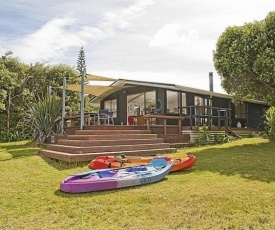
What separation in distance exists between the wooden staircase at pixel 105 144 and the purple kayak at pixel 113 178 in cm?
247

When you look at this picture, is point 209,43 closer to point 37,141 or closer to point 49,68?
point 37,141

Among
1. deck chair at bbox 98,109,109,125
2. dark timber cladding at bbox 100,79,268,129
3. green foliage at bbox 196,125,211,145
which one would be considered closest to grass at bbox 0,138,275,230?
green foliage at bbox 196,125,211,145

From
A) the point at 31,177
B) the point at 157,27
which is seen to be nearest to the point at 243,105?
the point at 157,27

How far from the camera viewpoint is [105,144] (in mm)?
9812

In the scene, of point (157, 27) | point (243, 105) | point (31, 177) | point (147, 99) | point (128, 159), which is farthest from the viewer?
point (243, 105)

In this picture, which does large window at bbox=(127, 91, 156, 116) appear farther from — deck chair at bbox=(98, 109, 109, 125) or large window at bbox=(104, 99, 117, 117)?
deck chair at bbox=(98, 109, 109, 125)

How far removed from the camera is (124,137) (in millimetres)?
10688

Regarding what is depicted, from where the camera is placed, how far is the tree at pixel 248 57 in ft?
38.9

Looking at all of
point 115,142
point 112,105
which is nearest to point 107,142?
point 115,142

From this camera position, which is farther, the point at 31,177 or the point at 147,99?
the point at 147,99

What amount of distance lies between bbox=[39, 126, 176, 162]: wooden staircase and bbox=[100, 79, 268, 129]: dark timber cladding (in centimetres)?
447

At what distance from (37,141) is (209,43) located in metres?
9.79

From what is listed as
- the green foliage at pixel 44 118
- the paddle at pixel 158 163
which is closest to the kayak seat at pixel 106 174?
the paddle at pixel 158 163

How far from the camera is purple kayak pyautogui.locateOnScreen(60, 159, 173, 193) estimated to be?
534cm
